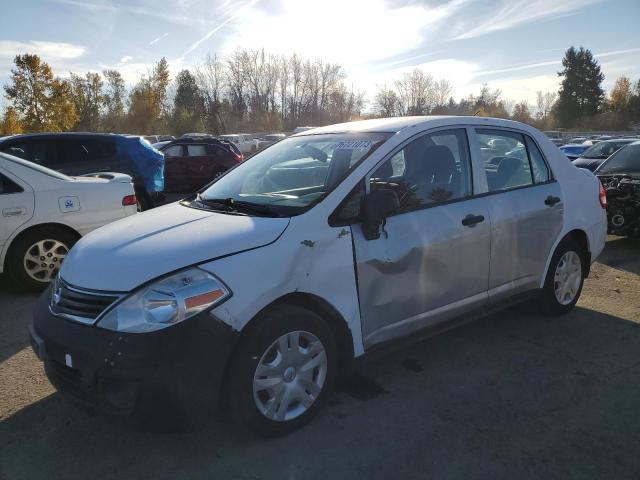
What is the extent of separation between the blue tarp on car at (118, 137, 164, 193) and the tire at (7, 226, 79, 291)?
133 inches

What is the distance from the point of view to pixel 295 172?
139 inches

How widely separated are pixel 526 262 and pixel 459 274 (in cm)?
85

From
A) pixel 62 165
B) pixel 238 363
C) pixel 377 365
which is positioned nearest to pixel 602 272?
pixel 377 365

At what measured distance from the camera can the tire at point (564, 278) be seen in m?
4.23

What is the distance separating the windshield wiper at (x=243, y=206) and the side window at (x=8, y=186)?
116 inches

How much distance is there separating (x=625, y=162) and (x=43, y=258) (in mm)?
8429

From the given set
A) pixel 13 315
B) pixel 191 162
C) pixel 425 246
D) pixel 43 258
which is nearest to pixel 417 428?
pixel 425 246

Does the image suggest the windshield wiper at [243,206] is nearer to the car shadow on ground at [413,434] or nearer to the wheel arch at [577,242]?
the car shadow on ground at [413,434]

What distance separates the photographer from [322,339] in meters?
2.74

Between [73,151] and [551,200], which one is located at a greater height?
[73,151]

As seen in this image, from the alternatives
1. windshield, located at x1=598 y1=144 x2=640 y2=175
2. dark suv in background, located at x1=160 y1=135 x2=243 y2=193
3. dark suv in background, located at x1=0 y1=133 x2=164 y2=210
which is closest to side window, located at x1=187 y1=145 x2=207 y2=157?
dark suv in background, located at x1=160 y1=135 x2=243 y2=193


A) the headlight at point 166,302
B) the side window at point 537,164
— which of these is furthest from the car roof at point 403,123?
the headlight at point 166,302

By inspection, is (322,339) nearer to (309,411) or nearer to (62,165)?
(309,411)

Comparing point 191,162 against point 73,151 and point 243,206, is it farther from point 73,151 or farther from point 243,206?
point 243,206
